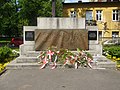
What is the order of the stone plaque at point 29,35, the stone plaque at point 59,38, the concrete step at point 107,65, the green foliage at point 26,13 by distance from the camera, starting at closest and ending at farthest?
the concrete step at point 107,65 → the stone plaque at point 59,38 → the stone plaque at point 29,35 → the green foliage at point 26,13

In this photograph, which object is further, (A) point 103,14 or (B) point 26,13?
(B) point 26,13

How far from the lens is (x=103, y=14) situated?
4459cm

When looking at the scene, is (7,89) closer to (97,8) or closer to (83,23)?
(83,23)

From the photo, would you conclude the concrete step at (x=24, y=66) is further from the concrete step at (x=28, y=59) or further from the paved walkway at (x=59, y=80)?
the concrete step at (x=28, y=59)

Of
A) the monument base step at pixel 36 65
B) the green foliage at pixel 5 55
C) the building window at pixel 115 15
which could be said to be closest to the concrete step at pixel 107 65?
the monument base step at pixel 36 65

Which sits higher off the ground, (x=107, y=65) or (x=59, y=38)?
(x=59, y=38)

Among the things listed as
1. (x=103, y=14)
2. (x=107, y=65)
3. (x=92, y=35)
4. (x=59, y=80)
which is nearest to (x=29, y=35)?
(x=92, y=35)

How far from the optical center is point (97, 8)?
44.6 metres

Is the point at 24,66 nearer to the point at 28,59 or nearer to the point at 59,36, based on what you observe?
the point at 28,59

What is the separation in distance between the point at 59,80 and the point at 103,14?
120 feet

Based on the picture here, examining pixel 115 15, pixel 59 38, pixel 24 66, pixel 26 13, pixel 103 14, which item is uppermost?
pixel 26 13

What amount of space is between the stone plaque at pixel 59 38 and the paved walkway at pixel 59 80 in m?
3.55

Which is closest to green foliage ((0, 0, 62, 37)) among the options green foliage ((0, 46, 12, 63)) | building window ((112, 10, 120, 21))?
building window ((112, 10, 120, 21))

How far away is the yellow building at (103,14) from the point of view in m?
44.2
